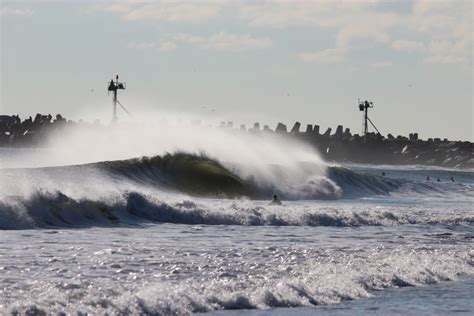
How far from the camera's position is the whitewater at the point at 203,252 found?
42.1 ft

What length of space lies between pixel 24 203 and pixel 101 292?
9767 millimetres

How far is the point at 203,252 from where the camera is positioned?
17281mm

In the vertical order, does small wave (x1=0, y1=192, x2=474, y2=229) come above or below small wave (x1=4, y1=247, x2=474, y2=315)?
above

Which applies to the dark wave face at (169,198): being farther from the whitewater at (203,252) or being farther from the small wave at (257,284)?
the small wave at (257,284)

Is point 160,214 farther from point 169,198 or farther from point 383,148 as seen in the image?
point 383,148

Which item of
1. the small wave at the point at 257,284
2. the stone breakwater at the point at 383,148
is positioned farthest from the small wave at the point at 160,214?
the stone breakwater at the point at 383,148

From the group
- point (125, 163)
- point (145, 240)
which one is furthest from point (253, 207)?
point (125, 163)

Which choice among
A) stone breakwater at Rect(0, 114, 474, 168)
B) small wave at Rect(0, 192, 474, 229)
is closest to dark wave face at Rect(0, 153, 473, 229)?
small wave at Rect(0, 192, 474, 229)

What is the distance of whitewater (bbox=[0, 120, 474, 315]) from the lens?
1284cm

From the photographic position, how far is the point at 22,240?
1780 centimetres

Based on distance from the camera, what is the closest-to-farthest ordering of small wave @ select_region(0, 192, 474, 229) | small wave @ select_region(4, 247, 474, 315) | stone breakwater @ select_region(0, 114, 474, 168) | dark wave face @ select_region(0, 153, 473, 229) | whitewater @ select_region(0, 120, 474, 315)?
small wave @ select_region(4, 247, 474, 315) → whitewater @ select_region(0, 120, 474, 315) → small wave @ select_region(0, 192, 474, 229) → dark wave face @ select_region(0, 153, 473, 229) → stone breakwater @ select_region(0, 114, 474, 168)

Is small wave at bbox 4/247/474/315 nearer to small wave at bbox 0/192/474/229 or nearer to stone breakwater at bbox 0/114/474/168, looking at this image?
small wave at bbox 0/192/474/229

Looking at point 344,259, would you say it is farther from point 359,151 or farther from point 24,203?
point 359,151

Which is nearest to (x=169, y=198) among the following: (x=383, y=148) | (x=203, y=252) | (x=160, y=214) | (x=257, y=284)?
(x=160, y=214)
